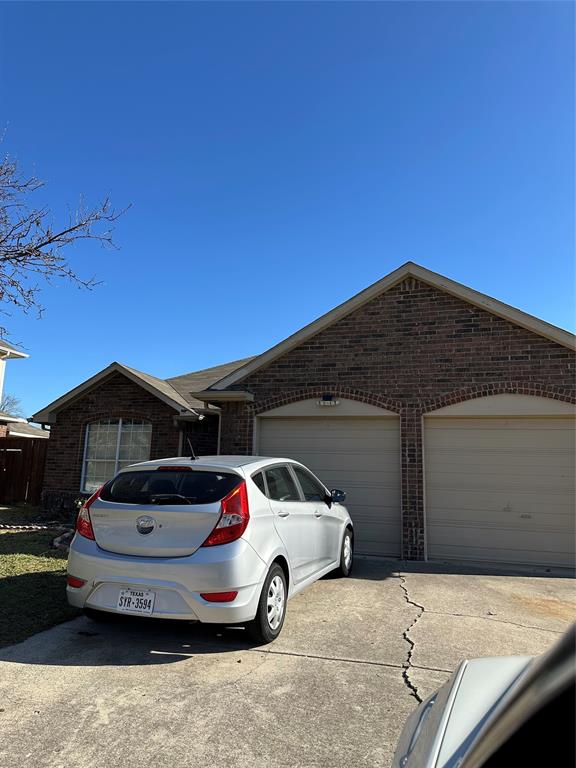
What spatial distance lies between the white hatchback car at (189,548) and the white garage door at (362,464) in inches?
185

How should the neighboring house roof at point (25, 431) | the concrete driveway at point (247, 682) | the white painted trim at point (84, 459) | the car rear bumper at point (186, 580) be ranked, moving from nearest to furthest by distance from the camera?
1. the concrete driveway at point (247, 682)
2. the car rear bumper at point (186, 580)
3. the white painted trim at point (84, 459)
4. the neighboring house roof at point (25, 431)

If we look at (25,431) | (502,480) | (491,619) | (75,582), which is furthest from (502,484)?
(25,431)

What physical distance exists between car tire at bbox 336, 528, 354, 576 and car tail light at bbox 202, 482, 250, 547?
9.94 ft

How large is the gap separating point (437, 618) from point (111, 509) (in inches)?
142

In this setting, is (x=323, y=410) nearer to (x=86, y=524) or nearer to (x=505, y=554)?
(x=505, y=554)

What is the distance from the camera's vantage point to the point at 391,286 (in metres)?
10.3

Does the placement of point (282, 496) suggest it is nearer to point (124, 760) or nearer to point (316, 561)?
point (316, 561)

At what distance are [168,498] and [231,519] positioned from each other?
61 centimetres

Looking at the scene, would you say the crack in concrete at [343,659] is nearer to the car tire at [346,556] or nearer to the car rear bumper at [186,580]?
the car rear bumper at [186,580]

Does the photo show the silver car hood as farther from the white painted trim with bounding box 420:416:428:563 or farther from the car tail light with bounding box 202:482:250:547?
the white painted trim with bounding box 420:416:428:563

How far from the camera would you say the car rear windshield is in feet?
14.9

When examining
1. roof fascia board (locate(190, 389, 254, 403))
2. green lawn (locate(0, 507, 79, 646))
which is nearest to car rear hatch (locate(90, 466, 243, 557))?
green lawn (locate(0, 507, 79, 646))

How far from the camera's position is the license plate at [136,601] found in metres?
4.23

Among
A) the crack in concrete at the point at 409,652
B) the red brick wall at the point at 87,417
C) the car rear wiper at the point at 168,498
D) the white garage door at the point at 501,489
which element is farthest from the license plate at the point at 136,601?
the red brick wall at the point at 87,417
